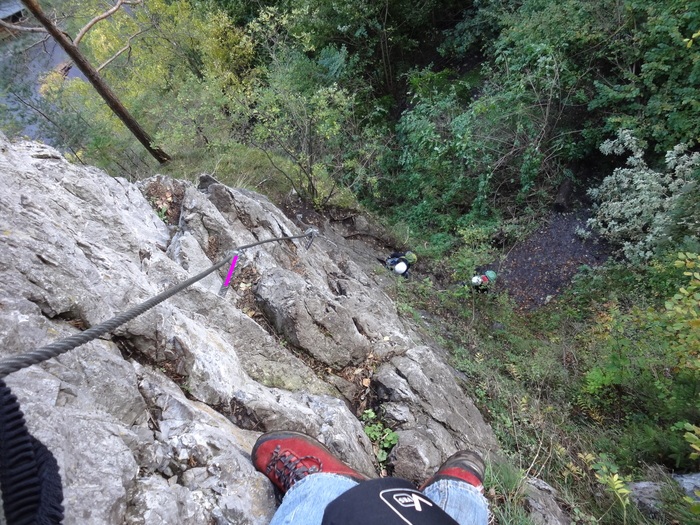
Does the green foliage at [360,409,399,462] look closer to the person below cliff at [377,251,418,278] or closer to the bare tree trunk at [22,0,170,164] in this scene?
the person below cliff at [377,251,418,278]

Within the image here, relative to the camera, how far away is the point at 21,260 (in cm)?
205

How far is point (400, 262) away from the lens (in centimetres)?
734

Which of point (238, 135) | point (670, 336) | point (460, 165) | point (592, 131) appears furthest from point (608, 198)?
point (238, 135)

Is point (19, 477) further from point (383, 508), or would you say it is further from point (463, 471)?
point (463, 471)

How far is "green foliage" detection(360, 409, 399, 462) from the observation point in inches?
126

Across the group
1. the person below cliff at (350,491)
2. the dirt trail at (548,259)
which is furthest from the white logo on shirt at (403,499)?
the dirt trail at (548,259)

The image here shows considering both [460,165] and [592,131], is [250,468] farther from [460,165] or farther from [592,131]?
[592,131]

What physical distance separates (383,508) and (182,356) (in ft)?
5.12

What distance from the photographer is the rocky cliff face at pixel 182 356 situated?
1683mm

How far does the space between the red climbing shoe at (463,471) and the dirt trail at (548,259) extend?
530 centimetres

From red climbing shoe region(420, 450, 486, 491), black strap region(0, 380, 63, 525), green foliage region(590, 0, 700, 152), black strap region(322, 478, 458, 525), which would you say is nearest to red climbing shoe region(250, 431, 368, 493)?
black strap region(322, 478, 458, 525)

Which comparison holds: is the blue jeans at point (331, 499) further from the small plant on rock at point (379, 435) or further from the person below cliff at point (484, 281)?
the person below cliff at point (484, 281)

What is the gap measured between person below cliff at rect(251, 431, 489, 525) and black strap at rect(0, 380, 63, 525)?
1.05 metres

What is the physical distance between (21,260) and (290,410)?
1.85 meters
